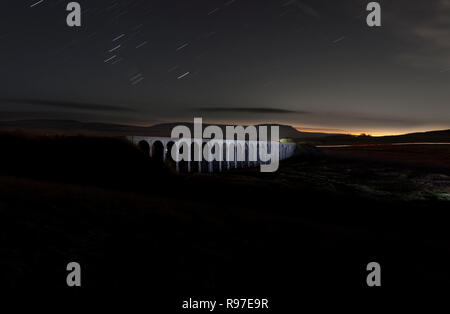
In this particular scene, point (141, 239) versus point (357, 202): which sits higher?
point (141, 239)

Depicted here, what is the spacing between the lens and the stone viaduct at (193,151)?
117 feet

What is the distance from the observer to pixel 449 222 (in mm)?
16922

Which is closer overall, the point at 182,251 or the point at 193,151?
the point at 182,251

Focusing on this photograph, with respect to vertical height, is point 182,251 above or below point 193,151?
below

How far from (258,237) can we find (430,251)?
5.06 m

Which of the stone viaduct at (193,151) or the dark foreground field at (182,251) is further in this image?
the stone viaduct at (193,151)

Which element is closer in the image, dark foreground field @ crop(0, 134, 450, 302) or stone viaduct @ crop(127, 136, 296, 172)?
dark foreground field @ crop(0, 134, 450, 302)

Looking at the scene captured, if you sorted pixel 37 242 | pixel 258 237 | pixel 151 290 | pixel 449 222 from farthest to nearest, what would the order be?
pixel 449 222
pixel 258 237
pixel 37 242
pixel 151 290

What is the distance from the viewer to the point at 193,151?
5044 cm

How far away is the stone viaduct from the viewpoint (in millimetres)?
35606
